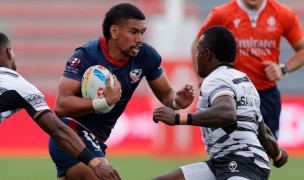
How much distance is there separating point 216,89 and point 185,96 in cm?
122

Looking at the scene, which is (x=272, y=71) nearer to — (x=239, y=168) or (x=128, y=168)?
(x=239, y=168)

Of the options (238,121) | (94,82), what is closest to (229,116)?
(238,121)

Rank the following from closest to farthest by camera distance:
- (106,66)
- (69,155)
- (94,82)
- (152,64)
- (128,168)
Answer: (94,82), (69,155), (106,66), (152,64), (128,168)

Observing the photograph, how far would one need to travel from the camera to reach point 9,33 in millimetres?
25953

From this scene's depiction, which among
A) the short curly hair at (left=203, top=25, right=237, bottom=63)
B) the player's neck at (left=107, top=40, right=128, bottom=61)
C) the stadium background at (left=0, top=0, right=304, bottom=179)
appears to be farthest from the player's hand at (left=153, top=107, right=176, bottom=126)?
the stadium background at (left=0, top=0, right=304, bottom=179)

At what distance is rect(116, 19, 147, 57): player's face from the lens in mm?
8070

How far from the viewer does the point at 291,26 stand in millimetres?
10273

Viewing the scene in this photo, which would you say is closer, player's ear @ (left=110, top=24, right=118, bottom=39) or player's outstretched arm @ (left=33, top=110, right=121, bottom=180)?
player's outstretched arm @ (left=33, top=110, right=121, bottom=180)

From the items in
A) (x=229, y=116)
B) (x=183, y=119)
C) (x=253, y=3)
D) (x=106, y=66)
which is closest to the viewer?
(x=229, y=116)

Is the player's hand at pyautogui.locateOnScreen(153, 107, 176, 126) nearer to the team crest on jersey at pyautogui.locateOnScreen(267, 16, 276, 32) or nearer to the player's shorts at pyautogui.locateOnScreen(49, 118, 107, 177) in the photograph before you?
the player's shorts at pyautogui.locateOnScreen(49, 118, 107, 177)

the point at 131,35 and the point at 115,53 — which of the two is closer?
the point at 131,35

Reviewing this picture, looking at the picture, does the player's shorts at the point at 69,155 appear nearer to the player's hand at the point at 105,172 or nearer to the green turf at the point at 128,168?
the player's hand at the point at 105,172

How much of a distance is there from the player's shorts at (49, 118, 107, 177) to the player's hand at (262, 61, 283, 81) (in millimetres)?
2569

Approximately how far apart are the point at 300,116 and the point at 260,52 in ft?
29.8
